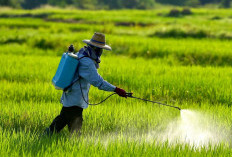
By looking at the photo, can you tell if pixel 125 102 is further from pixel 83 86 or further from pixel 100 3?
pixel 100 3

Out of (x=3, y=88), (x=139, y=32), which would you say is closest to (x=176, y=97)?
(x=3, y=88)

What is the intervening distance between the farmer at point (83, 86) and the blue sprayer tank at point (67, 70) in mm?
84

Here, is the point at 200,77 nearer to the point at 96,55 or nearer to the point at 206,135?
the point at 206,135

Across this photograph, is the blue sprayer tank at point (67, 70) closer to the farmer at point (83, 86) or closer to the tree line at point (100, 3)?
the farmer at point (83, 86)

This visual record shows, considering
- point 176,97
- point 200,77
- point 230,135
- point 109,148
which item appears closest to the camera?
point 109,148

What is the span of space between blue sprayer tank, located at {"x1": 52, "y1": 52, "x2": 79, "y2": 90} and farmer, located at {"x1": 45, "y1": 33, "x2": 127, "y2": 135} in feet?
0.27

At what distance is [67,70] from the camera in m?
3.59

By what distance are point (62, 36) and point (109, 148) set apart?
33.0 feet

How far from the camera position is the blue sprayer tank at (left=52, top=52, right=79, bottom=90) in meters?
3.57

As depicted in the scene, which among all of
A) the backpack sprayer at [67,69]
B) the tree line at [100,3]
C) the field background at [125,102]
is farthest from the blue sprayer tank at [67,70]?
the tree line at [100,3]

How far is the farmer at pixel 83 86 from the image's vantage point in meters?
3.63

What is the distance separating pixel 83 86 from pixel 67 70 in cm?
26

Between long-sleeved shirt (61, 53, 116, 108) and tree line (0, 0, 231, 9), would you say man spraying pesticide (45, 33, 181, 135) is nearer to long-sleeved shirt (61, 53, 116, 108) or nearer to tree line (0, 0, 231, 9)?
long-sleeved shirt (61, 53, 116, 108)

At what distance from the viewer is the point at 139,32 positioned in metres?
15.6
